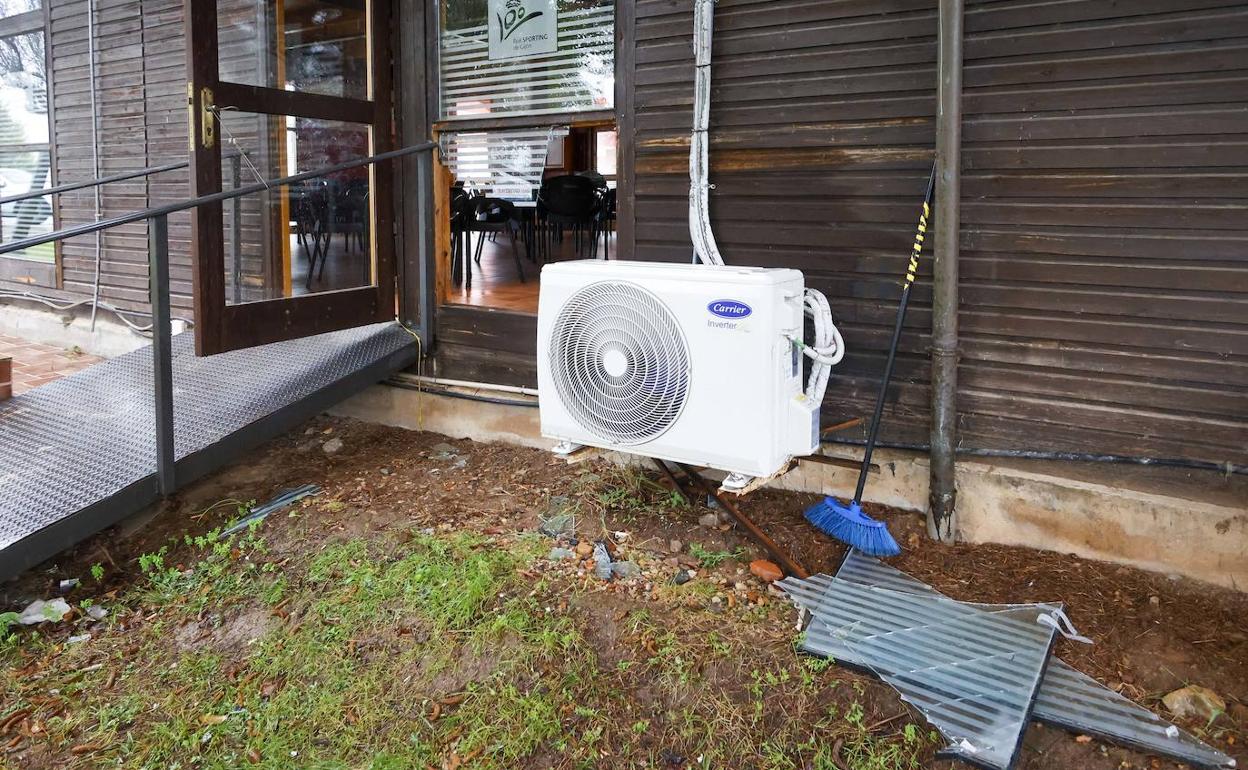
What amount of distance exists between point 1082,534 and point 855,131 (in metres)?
1.53

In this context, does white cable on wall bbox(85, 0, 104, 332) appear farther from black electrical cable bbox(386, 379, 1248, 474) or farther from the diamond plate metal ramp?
black electrical cable bbox(386, 379, 1248, 474)

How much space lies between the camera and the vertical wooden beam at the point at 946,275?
268cm

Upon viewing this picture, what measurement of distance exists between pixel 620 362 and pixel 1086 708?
1.54 meters

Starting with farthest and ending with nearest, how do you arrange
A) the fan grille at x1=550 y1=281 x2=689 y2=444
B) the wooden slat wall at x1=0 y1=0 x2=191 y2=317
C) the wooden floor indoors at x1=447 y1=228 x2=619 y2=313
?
1. the wooden slat wall at x1=0 y1=0 x2=191 y2=317
2. the wooden floor indoors at x1=447 y1=228 x2=619 y2=313
3. the fan grille at x1=550 y1=281 x2=689 y2=444

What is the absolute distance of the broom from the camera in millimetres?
2771

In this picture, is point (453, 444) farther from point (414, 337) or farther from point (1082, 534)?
point (1082, 534)

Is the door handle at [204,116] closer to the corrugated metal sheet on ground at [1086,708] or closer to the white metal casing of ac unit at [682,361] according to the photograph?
the white metal casing of ac unit at [682,361]

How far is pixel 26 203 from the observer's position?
248 inches

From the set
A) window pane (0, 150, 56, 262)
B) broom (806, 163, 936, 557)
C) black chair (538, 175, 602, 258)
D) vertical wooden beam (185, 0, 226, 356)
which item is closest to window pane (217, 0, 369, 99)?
vertical wooden beam (185, 0, 226, 356)

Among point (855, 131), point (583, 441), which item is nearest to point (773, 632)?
point (583, 441)

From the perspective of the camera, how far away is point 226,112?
10.8ft

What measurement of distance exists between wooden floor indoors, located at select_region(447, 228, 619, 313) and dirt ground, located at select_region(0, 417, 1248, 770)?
1.22m

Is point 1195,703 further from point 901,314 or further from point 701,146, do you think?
point 701,146

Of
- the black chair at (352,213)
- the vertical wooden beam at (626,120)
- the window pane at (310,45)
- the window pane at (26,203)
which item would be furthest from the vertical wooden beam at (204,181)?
the window pane at (26,203)
